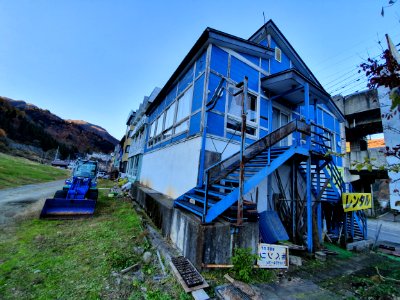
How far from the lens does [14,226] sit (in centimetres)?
719

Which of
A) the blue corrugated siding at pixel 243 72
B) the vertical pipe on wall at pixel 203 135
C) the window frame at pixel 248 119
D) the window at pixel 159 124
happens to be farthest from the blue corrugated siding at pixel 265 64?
the window at pixel 159 124

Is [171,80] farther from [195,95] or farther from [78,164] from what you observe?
[78,164]

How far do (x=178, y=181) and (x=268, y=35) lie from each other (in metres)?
9.23

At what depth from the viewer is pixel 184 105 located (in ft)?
30.7

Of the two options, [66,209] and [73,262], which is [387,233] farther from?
[66,209]

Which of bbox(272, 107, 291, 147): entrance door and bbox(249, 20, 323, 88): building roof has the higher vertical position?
bbox(249, 20, 323, 88): building roof

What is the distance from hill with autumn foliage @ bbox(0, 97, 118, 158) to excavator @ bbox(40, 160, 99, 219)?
65531mm

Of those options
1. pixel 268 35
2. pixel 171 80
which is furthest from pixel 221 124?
pixel 268 35

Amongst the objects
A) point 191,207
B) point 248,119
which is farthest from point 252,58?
point 191,207

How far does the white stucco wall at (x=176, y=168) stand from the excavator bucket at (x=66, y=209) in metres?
3.61

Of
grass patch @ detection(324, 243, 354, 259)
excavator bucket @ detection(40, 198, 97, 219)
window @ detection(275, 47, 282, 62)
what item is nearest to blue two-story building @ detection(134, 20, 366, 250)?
window @ detection(275, 47, 282, 62)

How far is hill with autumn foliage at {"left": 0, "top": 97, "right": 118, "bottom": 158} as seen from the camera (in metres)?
65.2

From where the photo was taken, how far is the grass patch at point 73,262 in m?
3.68

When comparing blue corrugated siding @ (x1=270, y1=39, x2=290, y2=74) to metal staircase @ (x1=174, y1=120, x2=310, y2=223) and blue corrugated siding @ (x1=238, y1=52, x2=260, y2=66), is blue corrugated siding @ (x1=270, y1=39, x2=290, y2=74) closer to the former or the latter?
blue corrugated siding @ (x1=238, y1=52, x2=260, y2=66)
